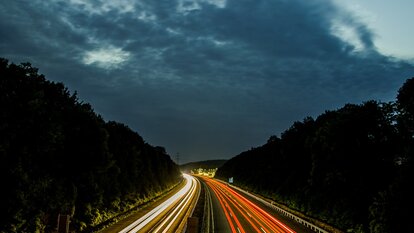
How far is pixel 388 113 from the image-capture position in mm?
39094

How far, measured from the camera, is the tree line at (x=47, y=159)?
2320 cm

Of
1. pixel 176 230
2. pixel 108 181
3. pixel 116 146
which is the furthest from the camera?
pixel 116 146

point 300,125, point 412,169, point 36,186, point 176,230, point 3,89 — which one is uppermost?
point 300,125

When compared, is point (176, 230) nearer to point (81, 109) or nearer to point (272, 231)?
point (272, 231)

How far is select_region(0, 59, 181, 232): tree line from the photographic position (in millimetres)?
23203

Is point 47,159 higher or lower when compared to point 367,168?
lower

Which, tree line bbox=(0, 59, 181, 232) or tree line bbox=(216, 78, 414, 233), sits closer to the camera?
tree line bbox=(0, 59, 181, 232)

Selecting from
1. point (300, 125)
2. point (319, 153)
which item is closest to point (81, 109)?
point (319, 153)

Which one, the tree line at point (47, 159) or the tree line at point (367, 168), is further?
the tree line at point (367, 168)

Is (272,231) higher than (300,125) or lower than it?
lower

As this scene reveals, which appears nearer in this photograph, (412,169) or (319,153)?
(412,169)

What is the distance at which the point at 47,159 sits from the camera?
31250 mm

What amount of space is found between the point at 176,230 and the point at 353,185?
666 inches

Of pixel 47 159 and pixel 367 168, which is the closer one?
pixel 47 159
